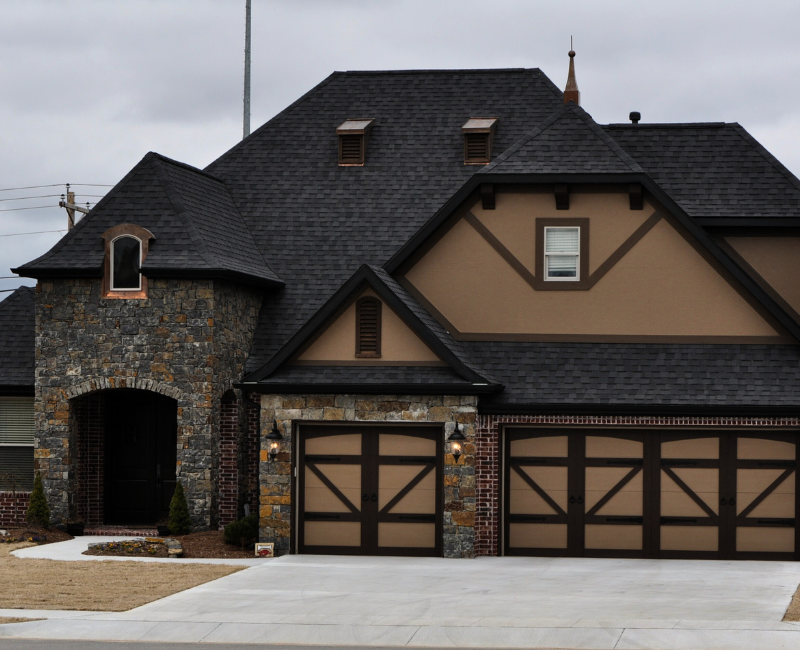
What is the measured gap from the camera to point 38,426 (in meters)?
22.1

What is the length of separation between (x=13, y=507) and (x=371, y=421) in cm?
759

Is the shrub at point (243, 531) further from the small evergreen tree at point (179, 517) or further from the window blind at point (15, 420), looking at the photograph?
the window blind at point (15, 420)

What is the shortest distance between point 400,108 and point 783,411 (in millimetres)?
11144

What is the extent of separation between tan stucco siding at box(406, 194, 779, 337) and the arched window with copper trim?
1815 millimetres

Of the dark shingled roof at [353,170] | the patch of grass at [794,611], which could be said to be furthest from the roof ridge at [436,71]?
the patch of grass at [794,611]

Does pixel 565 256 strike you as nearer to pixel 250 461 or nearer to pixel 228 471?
pixel 250 461

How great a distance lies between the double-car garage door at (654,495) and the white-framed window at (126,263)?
7.53 m

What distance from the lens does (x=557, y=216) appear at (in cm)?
2172

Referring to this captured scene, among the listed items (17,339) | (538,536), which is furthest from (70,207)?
(538,536)

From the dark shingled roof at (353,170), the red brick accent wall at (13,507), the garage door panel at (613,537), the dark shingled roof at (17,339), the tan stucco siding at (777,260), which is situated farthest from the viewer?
the dark shingled roof at (353,170)

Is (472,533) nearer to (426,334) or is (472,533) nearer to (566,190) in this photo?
(426,334)

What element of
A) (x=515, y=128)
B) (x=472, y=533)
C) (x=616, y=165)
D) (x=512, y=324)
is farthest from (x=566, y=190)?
(x=472, y=533)

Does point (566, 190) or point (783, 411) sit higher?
point (566, 190)

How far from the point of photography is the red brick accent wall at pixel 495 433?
795 inches
